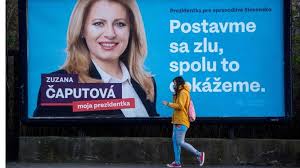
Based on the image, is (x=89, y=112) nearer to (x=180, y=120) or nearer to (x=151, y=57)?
(x=151, y=57)

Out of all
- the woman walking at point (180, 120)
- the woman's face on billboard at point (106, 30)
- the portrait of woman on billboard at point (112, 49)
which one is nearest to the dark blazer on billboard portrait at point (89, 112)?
the portrait of woman on billboard at point (112, 49)

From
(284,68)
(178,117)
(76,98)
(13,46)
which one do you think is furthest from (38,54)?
(284,68)

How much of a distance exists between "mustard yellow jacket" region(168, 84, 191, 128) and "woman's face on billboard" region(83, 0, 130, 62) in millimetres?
1627

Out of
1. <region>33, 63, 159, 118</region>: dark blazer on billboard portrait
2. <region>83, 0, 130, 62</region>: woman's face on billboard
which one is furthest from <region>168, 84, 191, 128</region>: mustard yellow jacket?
<region>83, 0, 130, 62</region>: woman's face on billboard

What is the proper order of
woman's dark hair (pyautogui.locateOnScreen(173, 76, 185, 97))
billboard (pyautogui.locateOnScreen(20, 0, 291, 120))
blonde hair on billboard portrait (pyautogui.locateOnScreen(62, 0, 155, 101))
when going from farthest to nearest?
blonde hair on billboard portrait (pyautogui.locateOnScreen(62, 0, 155, 101))
billboard (pyautogui.locateOnScreen(20, 0, 291, 120))
woman's dark hair (pyautogui.locateOnScreen(173, 76, 185, 97))

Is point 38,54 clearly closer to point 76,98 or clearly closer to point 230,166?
point 76,98

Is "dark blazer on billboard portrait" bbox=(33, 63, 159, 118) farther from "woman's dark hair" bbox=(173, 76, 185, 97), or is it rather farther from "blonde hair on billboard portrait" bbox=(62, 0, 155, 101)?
"woman's dark hair" bbox=(173, 76, 185, 97)

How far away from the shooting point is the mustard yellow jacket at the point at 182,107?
31.0 feet

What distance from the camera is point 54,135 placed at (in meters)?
10.8

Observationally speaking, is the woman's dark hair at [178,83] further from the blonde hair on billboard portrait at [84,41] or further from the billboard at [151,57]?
the blonde hair on billboard portrait at [84,41]

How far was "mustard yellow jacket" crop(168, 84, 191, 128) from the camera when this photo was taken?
9.45m

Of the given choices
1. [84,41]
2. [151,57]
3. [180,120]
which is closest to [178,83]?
[180,120]

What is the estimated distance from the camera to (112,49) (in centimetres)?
1034

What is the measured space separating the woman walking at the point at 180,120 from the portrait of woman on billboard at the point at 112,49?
2.54 feet
